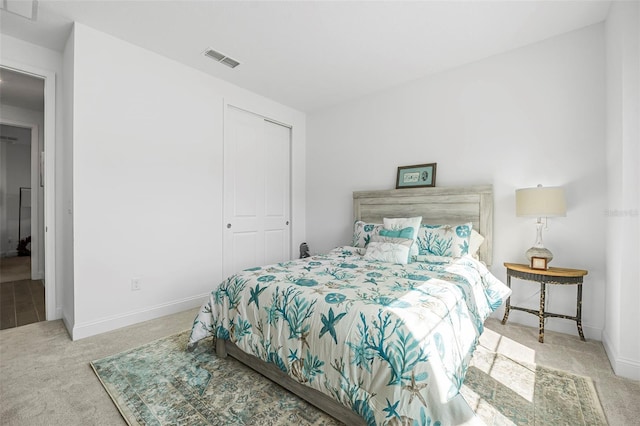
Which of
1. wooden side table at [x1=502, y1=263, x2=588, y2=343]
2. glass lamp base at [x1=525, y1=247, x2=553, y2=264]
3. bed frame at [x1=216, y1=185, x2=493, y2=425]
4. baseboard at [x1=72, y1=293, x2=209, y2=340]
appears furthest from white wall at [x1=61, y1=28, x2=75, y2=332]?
glass lamp base at [x1=525, y1=247, x2=553, y2=264]

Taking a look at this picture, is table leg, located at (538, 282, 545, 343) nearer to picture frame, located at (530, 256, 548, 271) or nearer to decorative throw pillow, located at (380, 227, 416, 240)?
picture frame, located at (530, 256, 548, 271)

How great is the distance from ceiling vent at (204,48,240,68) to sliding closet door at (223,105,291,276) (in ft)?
1.98

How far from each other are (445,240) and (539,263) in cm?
76

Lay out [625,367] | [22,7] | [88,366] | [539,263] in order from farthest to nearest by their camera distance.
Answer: [539,263]
[22,7]
[88,366]
[625,367]

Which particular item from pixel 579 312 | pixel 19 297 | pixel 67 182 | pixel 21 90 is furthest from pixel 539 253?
pixel 21 90

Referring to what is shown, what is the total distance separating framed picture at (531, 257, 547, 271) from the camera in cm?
244

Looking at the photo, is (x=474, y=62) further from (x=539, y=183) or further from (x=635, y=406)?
(x=635, y=406)

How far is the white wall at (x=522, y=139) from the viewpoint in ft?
8.13

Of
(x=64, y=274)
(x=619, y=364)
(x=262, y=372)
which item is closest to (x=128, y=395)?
(x=262, y=372)

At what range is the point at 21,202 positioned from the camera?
6293 mm

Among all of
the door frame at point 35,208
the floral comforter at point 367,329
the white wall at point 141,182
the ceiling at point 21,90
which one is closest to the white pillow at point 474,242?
the floral comforter at point 367,329

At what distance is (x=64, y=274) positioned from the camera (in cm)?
285

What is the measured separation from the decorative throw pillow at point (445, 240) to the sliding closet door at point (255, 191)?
2221mm

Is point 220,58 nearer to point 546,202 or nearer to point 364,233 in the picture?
point 364,233
